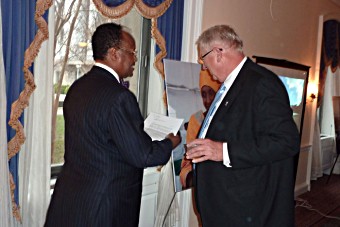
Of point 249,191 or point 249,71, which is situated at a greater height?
point 249,71

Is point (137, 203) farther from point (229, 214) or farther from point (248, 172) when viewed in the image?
point (248, 172)

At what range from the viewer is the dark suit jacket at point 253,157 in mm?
1523

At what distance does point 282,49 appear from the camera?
4523mm

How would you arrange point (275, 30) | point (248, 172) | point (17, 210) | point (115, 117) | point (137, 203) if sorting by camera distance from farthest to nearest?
1. point (275, 30)
2. point (17, 210)
3. point (137, 203)
4. point (248, 172)
5. point (115, 117)

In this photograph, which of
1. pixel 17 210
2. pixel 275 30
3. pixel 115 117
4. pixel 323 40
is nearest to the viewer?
pixel 115 117

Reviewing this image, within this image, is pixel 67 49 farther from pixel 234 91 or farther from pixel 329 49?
pixel 329 49

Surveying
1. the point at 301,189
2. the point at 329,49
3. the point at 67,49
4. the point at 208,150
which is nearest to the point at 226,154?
the point at 208,150

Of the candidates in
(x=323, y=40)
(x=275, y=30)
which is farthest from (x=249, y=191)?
(x=323, y=40)

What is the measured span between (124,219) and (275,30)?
333cm

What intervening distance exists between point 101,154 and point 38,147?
66 centimetres

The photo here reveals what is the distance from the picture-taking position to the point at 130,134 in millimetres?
1515

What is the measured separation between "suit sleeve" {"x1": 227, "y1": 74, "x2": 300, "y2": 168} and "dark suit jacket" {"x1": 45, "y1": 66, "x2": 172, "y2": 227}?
1.22 feet

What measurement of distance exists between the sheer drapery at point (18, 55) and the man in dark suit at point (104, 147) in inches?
14.0

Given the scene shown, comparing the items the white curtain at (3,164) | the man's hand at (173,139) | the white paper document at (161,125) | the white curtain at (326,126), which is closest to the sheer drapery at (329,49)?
the white curtain at (326,126)
